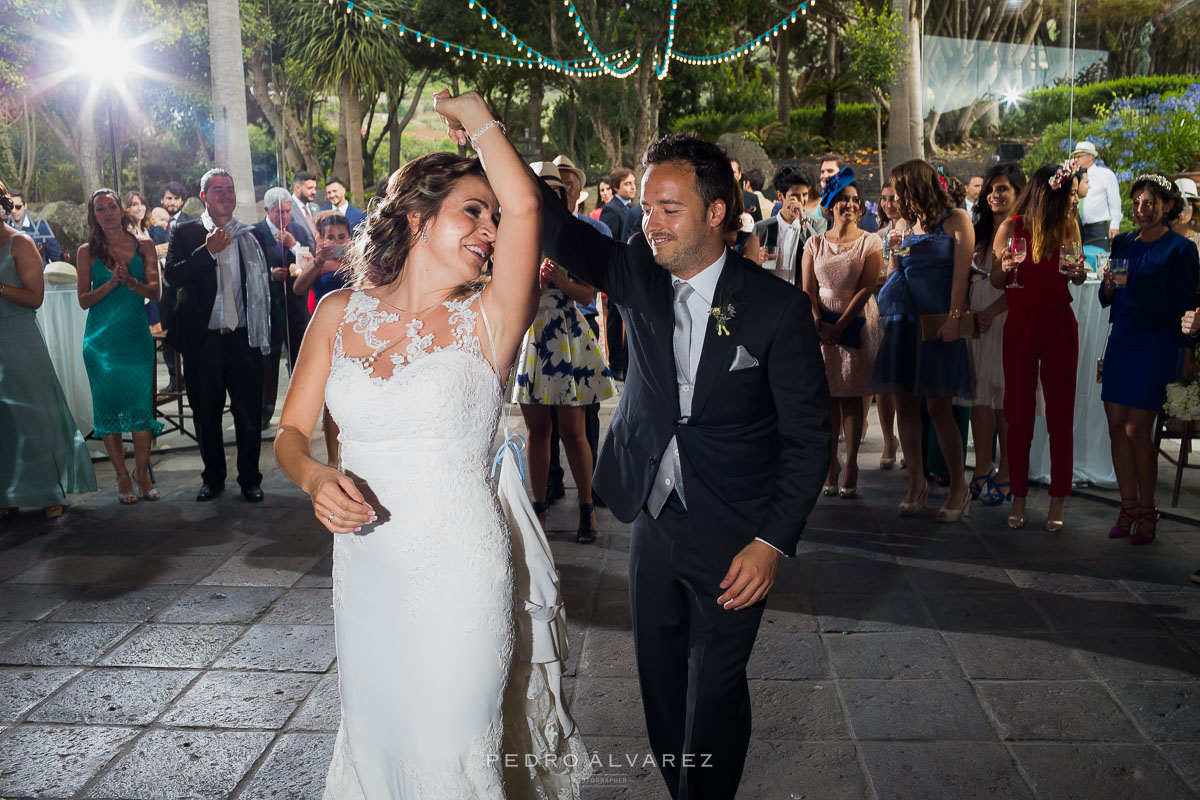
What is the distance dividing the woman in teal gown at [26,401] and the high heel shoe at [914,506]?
17.2 feet

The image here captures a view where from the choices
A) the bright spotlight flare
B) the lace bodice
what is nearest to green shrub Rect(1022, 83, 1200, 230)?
the bright spotlight flare

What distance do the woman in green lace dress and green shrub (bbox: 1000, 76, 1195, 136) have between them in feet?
31.0

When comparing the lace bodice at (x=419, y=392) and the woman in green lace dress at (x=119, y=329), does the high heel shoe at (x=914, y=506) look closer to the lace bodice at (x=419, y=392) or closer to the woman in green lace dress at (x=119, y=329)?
the lace bodice at (x=419, y=392)

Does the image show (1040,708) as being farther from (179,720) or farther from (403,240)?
(179,720)

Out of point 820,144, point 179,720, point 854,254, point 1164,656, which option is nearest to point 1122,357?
point 854,254

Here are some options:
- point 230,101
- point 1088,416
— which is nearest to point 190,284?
point 230,101

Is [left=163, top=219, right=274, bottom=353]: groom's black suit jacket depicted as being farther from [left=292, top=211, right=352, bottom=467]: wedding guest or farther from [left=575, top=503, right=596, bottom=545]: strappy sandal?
[left=575, top=503, right=596, bottom=545]: strappy sandal

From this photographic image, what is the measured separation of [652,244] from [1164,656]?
2.91 m

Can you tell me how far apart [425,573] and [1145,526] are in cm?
463

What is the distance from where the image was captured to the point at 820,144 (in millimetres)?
25719

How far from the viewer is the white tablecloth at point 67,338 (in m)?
7.82

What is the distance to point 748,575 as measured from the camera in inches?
95.2

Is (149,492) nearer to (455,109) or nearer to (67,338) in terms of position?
(67,338)

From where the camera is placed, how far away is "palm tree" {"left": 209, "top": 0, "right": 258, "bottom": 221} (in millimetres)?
9445
